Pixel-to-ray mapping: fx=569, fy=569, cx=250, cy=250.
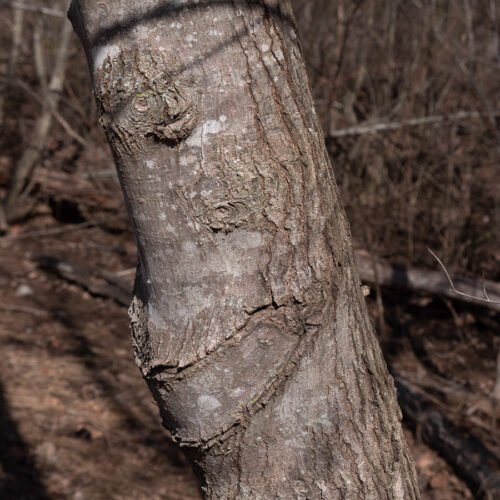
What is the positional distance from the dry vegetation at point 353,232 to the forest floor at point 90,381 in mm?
13

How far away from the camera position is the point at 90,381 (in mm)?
4016

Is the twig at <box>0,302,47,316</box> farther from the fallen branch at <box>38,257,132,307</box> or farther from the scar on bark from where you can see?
the scar on bark

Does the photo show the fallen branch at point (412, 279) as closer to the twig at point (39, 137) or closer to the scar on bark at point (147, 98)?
the twig at point (39, 137)

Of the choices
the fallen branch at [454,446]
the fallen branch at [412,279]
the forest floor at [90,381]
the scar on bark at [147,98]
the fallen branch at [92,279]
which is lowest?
the fallen branch at [454,446]

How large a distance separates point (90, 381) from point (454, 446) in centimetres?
245

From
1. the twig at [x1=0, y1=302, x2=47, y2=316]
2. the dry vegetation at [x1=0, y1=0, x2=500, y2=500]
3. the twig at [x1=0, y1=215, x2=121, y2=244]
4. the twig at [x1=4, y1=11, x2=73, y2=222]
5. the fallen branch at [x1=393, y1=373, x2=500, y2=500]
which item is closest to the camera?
the fallen branch at [x1=393, y1=373, x2=500, y2=500]

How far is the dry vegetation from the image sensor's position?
3.40 m

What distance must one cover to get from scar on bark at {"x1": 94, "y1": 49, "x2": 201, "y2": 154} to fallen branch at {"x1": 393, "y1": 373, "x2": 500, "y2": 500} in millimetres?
2941

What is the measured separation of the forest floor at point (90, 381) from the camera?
10.3ft

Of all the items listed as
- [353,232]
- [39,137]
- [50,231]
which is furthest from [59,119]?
[353,232]

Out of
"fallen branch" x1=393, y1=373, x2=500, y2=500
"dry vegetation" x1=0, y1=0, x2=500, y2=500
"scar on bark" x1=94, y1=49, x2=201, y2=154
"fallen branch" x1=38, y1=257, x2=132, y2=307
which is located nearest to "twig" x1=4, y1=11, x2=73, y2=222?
"dry vegetation" x1=0, y1=0, x2=500, y2=500

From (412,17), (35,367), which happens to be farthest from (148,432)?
(412,17)

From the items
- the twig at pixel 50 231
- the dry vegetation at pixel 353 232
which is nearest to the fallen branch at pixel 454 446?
the dry vegetation at pixel 353 232

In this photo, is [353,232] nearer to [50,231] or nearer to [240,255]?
[50,231]
